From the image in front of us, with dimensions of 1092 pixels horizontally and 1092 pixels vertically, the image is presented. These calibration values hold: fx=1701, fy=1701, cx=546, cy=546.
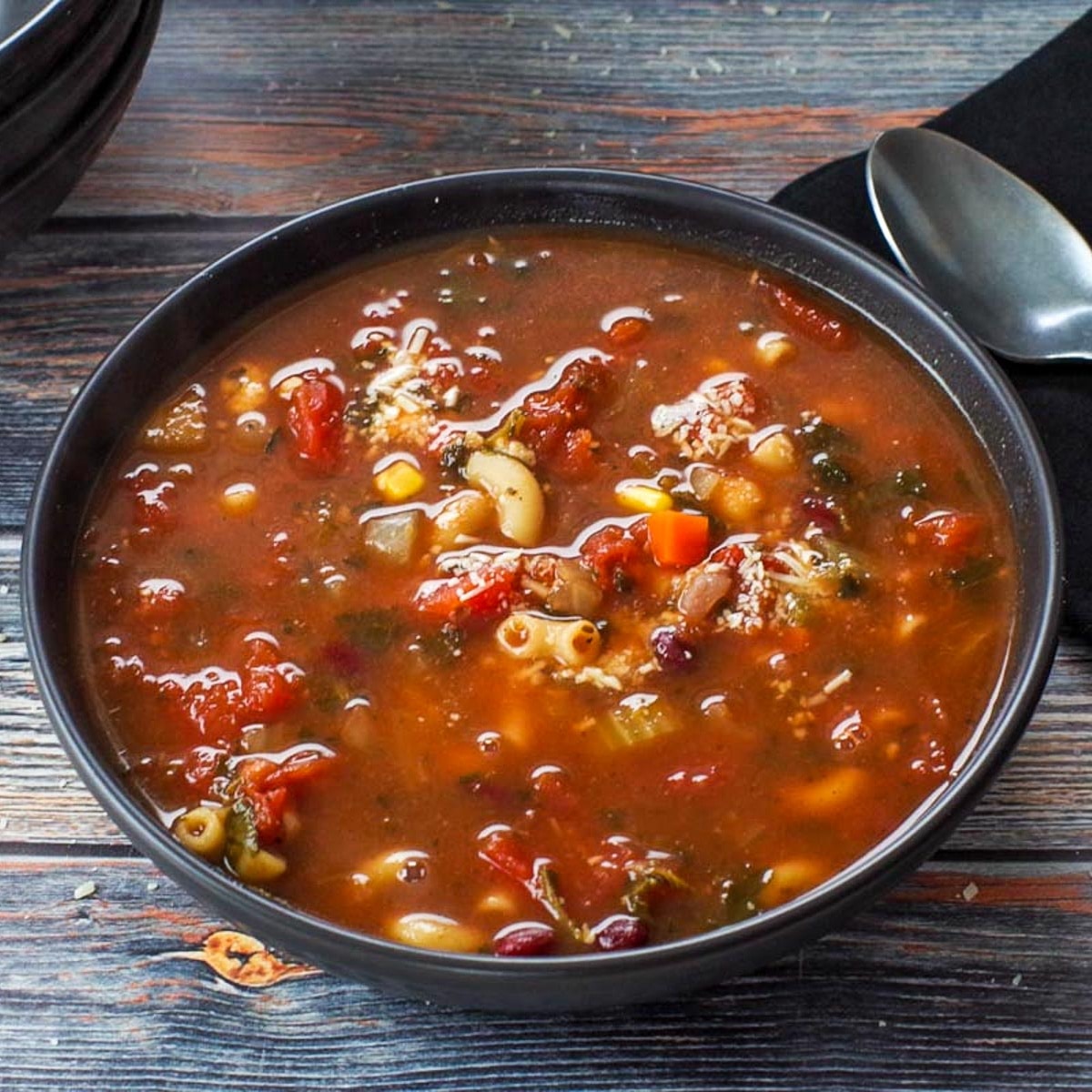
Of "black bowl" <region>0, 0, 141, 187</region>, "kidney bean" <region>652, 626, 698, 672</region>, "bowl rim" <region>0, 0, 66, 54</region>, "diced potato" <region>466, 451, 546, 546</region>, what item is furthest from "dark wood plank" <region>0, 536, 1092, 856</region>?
"bowl rim" <region>0, 0, 66, 54</region>

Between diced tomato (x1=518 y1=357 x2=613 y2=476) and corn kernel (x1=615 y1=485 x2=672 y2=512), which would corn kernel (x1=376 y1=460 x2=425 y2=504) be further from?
corn kernel (x1=615 y1=485 x2=672 y2=512)

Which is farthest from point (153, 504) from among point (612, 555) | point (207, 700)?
point (612, 555)

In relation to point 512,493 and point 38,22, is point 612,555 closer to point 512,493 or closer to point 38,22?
point 512,493

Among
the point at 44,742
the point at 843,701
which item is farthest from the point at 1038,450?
the point at 44,742

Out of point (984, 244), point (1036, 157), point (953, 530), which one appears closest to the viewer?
point (953, 530)

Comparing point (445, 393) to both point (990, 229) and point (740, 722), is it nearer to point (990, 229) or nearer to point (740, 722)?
point (740, 722)

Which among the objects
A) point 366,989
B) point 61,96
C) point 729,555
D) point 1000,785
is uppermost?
point 61,96

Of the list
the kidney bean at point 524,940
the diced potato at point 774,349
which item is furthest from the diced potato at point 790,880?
the diced potato at point 774,349
